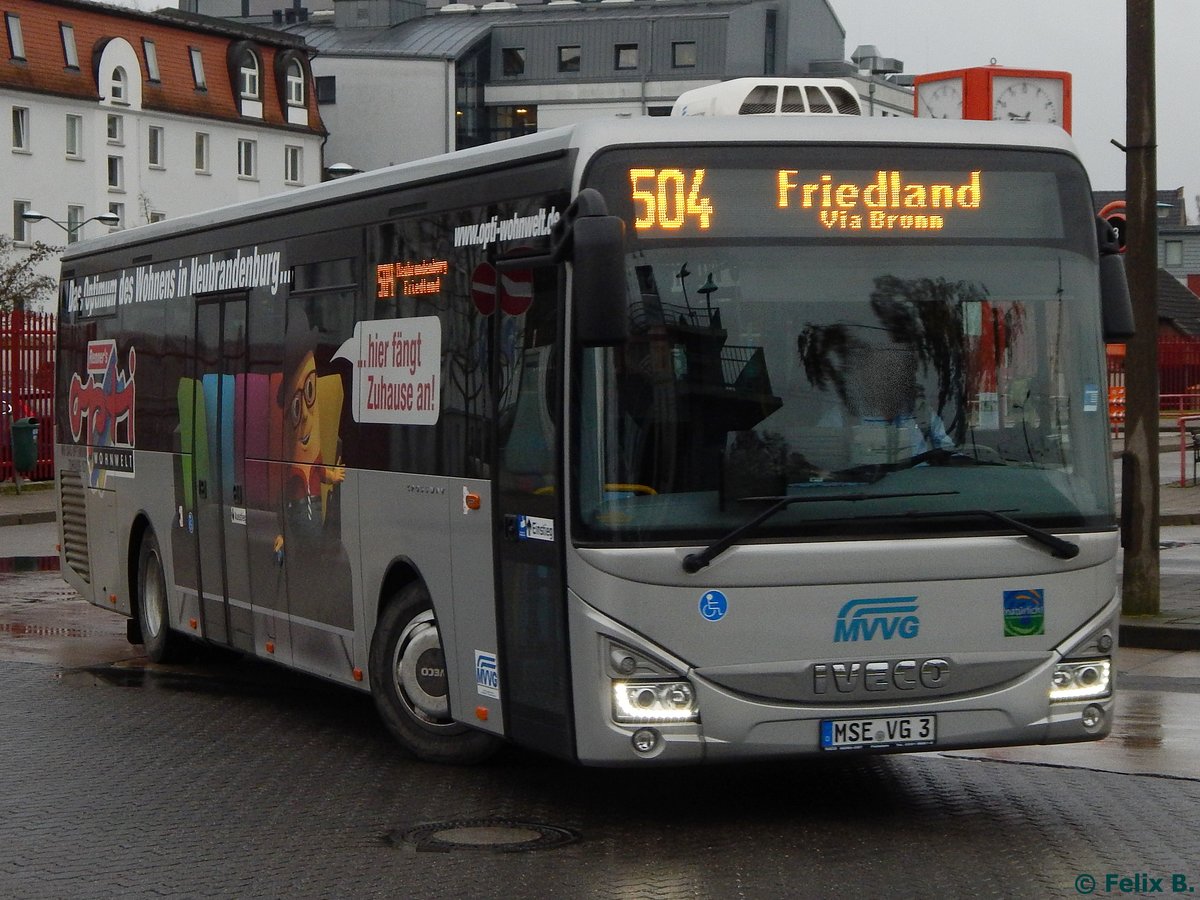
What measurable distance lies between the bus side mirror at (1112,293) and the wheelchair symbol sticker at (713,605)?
6.37 ft

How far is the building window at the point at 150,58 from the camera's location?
8579cm

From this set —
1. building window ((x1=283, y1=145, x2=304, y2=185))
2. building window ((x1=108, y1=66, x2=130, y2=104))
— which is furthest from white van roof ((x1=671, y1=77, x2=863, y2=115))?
building window ((x1=283, y1=145, x2=304, y2=185))

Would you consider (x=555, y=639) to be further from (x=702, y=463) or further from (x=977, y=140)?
(x=977, y=140)

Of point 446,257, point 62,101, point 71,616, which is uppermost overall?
point 62,101

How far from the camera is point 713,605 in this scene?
7695mm

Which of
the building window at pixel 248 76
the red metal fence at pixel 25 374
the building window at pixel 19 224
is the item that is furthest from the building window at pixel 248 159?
the red metal fence at pixel 25 374

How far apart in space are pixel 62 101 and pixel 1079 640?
78.8m

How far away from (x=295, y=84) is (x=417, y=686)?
283 ft

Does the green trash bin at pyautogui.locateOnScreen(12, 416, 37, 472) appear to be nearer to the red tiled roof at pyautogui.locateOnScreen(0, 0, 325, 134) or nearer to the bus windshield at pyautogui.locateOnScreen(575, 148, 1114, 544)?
the bus windshield at pyautogui.locateOnScreen(575, 148, 1114, 544)

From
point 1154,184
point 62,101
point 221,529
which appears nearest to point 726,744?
point 221,529

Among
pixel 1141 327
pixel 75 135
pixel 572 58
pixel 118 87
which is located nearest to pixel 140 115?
pixel 118 87

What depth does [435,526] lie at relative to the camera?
30.2 feet

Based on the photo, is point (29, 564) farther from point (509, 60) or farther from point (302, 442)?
point (509, 60)

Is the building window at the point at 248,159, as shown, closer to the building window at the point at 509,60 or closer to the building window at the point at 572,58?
the building window at the point at 509,60
